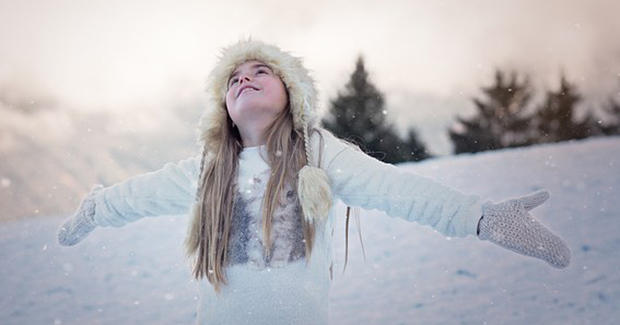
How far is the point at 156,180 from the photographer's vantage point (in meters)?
1.76

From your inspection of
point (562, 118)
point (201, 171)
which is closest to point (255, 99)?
point (201, 171)

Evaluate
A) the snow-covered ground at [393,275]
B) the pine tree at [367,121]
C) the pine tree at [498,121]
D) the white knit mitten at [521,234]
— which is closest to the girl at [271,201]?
the white knit mitten at [521,234]

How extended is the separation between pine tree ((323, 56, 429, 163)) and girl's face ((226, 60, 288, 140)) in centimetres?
672

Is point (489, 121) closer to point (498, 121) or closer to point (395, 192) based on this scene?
point (498, 121)

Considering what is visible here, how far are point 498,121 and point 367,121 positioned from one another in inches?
117

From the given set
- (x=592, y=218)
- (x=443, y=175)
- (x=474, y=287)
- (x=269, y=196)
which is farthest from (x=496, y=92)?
(x=269, y=196)

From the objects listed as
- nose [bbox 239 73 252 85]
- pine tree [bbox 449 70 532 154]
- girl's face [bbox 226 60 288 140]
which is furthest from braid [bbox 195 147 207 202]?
pine tree [bbox 449 70 532 154]

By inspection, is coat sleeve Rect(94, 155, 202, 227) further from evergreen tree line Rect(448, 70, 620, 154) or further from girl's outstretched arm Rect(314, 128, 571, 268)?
evergreen tree line Rect(448, 70, 620, 154)

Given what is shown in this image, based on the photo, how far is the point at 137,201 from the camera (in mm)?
1732

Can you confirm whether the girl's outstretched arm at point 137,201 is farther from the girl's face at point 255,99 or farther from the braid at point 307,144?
the braid at point 307,144

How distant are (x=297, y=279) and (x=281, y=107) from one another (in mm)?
639

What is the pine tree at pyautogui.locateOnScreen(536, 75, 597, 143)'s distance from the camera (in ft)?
26.1

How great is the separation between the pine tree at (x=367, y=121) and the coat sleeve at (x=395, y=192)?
6.84m

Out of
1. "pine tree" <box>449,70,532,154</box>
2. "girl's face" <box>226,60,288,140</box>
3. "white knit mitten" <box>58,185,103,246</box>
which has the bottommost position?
"white knit mitten" <box>58,185,103,246</box>
